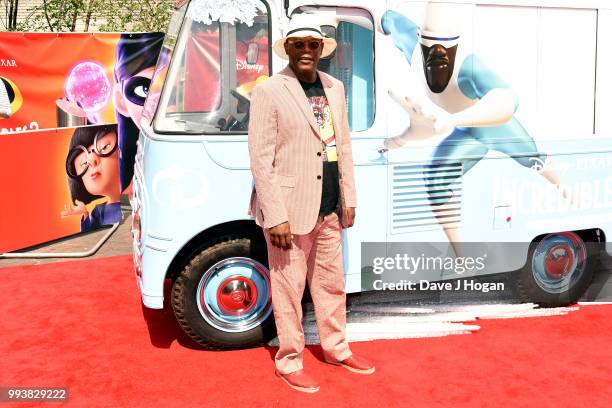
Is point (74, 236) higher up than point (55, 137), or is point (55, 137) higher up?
point (55, 137)

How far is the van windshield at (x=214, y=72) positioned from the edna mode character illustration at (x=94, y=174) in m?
4.02

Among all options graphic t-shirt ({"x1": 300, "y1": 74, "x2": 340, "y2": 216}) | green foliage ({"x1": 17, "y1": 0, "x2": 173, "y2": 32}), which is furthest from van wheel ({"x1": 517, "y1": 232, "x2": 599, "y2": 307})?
green foliage ({"x1": 17, "y1": 0, "x2": 173, "y2": 32})

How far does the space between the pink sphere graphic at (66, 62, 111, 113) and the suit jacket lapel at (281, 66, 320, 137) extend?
17.3 feet

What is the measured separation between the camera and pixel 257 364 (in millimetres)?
4156

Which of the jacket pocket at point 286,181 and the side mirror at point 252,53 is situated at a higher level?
the side mirror at point 252,53

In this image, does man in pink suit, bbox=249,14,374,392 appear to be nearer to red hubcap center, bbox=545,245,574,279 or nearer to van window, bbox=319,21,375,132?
van window, bbox=319,21,375,132

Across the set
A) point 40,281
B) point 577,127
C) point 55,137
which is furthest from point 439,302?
point 55,137

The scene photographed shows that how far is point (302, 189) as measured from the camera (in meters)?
3.62

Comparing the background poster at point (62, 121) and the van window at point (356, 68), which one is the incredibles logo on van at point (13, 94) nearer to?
the background poster at point (62, 121)

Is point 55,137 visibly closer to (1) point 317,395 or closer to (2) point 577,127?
(1) point 317,395

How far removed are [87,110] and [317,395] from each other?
5.90 metres

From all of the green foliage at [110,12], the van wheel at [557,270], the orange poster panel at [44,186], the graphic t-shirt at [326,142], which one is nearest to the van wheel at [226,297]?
the graphic t-shirt at [326,142]

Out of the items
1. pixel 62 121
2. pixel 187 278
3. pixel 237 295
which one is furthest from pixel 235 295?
pixel 62 121

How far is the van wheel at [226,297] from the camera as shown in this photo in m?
4.18
